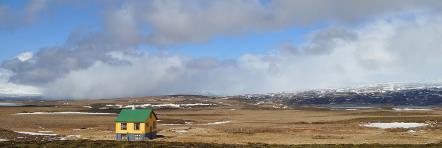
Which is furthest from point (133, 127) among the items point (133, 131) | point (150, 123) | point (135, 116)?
point (150, 123)

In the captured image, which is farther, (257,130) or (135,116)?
(257,130)

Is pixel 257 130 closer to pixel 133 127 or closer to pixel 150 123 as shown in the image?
pixel 150 123

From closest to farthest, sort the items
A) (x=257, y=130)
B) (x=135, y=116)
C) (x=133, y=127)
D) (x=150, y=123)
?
(x=133, y=127) < (x=135, y=116) < (x=150, y=123) < (x=257, y=130)

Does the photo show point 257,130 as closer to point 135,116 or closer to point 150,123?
point 150,123


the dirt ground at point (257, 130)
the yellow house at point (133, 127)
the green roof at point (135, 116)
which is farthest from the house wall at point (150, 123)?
the dirt ground at point (257, 130)

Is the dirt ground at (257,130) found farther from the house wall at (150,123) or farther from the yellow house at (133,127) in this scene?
the house wall at (150,123)

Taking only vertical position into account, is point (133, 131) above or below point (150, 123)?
below

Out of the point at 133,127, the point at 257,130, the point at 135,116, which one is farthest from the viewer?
the point at 257,130

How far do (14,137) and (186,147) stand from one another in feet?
63.8

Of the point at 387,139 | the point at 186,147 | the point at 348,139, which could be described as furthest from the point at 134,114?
the point at 387,139

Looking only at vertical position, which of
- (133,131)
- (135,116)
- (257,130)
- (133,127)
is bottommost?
(257,130)

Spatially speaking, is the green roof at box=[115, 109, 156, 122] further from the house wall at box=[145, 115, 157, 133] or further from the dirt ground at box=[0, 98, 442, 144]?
the dirt ground at box=[0, 98, 442, 144]

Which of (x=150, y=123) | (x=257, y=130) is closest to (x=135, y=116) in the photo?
(x=150, y=123)

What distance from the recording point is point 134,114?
57.7 meters
